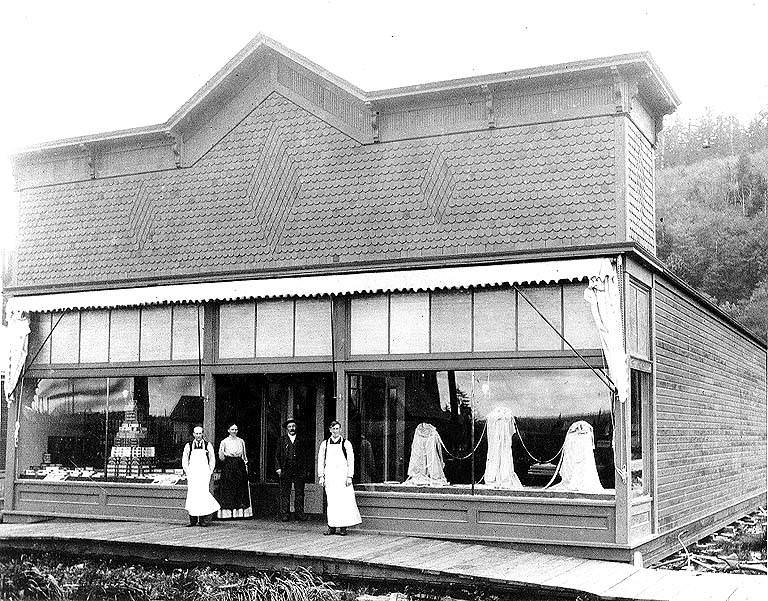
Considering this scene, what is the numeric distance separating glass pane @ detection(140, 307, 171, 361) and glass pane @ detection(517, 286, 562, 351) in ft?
19.6

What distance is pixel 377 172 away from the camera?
1409 cm

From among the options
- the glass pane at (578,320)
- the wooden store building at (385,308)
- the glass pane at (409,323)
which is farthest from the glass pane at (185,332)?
the glass pane at (578,320)

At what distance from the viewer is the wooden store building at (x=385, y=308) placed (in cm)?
1253

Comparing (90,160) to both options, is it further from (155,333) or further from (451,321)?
(451,321)

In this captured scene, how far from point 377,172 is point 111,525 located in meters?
6.80

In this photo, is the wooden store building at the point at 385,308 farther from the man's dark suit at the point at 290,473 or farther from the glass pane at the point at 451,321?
the man's dark suit at the point at 290,473

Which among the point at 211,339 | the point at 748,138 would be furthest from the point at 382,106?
the point at 748,138

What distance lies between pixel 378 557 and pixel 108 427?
6.56 metres

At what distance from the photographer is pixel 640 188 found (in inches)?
530

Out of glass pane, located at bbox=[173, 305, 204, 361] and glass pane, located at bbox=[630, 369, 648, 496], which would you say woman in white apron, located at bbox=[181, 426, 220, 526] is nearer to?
glass pane, located at bbox=[173, 305, 204, 361]

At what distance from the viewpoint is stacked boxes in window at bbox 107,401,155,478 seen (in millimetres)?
15375

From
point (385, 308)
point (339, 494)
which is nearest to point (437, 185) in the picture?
point (385, 308)

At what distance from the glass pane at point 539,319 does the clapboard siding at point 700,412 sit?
204 centimetres

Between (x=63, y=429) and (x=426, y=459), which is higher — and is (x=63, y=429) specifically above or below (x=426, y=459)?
above
